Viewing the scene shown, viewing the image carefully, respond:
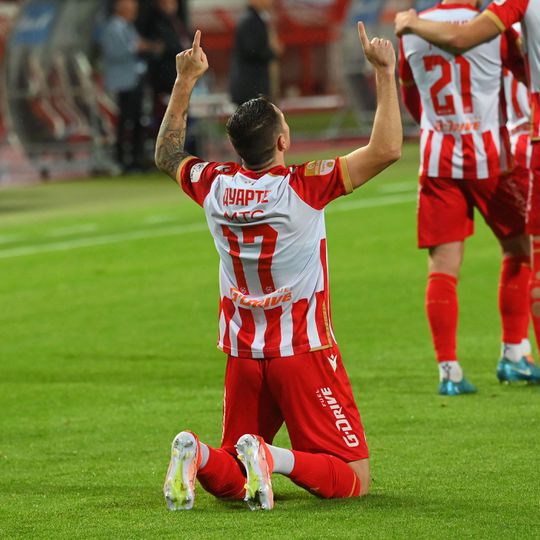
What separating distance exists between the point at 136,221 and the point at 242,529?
1155 centimetres

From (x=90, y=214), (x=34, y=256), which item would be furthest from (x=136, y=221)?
(x=34, y=256)

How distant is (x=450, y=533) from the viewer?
4992mm

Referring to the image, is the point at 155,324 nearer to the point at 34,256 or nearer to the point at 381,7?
the point at 34,256

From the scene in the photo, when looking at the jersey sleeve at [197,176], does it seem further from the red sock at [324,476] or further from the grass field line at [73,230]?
the grass field line at [73,230]

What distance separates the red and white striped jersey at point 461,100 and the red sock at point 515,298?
1.69ft

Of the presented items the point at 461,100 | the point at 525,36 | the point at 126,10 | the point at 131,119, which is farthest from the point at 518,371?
the point at 126,10

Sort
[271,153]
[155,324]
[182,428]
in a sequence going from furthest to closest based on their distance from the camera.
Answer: [155,324]
[182,428]
[271,153]

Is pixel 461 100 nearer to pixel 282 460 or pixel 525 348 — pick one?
pixel 525 348

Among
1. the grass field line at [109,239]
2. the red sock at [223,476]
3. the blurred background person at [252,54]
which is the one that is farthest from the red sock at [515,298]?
the blurred background person at [252,54]

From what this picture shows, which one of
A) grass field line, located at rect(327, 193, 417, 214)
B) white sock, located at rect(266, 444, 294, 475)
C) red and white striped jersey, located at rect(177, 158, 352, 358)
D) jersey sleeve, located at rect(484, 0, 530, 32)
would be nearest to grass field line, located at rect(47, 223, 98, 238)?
grass field line, located at rect(327, 193, 417, 214)

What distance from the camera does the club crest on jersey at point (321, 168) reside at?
17.8 ft

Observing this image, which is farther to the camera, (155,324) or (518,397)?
(155,324)

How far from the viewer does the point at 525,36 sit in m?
7.30

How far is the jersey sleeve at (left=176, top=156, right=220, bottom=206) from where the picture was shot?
5688mm
